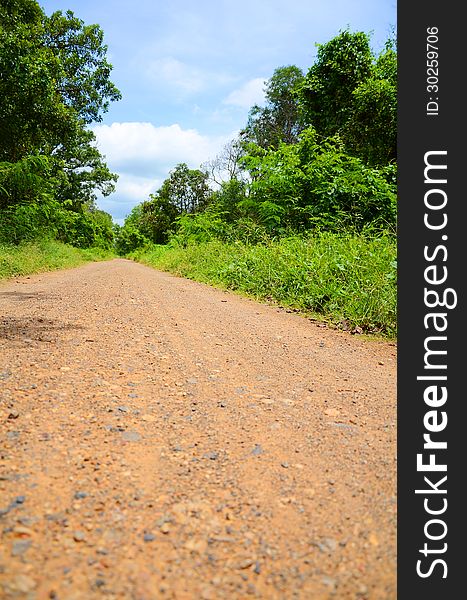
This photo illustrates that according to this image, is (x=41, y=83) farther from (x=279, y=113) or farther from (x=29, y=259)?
(x=279, y=113)

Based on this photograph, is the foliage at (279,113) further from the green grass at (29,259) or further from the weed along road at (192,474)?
the weed along road at (192,474)

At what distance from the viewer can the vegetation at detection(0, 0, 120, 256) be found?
10867mm

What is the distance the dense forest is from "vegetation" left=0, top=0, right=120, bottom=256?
4cm

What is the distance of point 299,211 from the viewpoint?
387 inches

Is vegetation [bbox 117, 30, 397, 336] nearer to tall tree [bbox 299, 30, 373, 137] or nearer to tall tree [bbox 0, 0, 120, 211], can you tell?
tall tree [bbox 299, 30, 373, 137]

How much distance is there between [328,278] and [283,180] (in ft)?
18.6

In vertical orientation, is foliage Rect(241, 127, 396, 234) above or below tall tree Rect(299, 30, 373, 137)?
below

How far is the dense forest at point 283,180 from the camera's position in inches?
218

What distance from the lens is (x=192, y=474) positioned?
1.42 meters

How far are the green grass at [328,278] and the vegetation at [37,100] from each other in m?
6.56

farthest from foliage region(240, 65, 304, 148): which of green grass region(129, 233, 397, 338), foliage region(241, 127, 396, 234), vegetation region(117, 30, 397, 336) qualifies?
green grass region(129, 233, 397, 338)

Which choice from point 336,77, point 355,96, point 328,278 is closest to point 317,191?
point 328,278

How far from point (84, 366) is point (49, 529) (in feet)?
4.71

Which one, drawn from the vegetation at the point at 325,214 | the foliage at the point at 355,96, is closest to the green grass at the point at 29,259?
the vegetation at the point at 325,214
